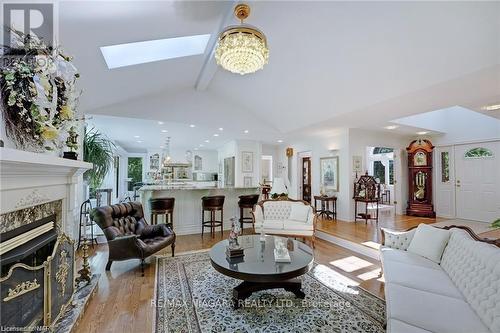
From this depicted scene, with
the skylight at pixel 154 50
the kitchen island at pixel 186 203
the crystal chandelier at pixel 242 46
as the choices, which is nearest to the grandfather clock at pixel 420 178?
the kitchen island at pixel 186 203

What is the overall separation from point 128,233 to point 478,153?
27.9ft

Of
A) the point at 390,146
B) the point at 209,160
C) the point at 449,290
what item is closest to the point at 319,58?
the point at 449,290

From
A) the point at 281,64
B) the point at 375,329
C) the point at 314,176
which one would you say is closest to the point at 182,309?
the point at 375,329

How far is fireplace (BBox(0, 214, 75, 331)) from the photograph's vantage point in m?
1.57

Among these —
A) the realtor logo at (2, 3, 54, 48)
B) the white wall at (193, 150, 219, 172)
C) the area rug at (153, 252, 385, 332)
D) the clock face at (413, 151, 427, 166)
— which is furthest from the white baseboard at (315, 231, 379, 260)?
the white wall at (193, 150, 219, 172)

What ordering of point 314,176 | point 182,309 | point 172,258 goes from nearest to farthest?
point 182,309 → point 172,258 → point 314,176

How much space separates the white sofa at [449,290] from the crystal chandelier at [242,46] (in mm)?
2459

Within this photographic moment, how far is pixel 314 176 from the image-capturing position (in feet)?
24.3

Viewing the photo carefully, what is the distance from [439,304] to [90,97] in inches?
204

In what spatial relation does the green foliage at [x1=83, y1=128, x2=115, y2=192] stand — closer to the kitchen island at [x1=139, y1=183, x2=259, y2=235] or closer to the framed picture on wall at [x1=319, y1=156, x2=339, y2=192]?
the kitchen island at [x1=139, y1=183, x2=259, y2=235]

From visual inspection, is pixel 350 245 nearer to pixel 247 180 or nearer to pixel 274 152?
pixel 247 180

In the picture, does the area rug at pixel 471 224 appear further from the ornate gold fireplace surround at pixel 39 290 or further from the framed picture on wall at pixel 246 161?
the ornate gold fireplace surround at pixel 39 290

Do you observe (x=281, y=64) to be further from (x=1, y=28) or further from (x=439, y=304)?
(x=439, y=304)

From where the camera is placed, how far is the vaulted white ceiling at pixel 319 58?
233 centimetres
